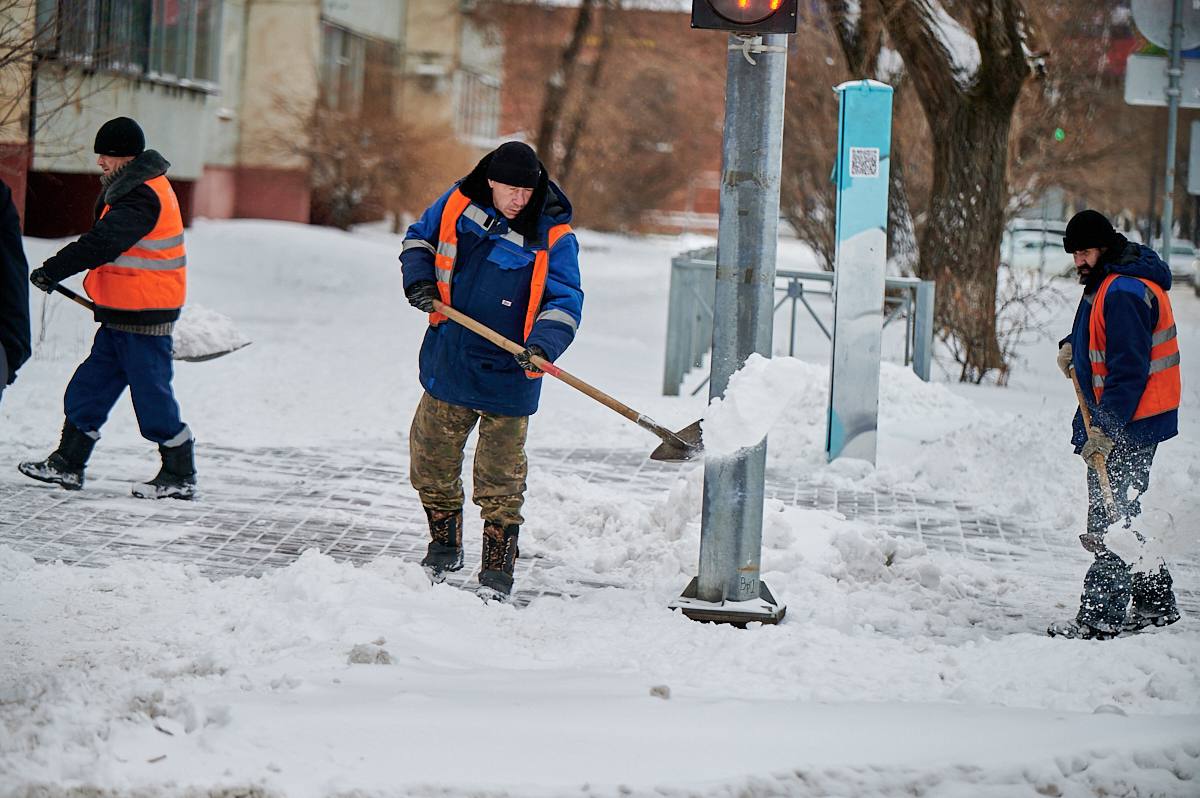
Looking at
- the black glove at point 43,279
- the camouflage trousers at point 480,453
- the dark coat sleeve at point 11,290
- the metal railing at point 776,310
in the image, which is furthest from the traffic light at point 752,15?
the metal railing at point 776,310

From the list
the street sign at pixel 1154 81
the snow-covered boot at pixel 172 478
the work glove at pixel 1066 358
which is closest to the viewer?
the work glove at pixel 1066 358

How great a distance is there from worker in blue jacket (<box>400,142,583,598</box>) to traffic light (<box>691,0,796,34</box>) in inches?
31.5

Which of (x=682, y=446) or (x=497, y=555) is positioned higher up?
(x=682, y=446)

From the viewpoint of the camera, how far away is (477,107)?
42.4 m

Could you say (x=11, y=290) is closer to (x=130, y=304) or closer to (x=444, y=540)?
(x=444, y=540)

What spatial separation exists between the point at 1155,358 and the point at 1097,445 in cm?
38

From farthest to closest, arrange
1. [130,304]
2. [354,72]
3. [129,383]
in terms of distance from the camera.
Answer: [354,72]
[129,383]
[130,304]

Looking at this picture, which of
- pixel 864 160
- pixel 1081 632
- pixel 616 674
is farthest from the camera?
pixel 864 160

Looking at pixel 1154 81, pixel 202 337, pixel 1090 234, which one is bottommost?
pixel 202 337

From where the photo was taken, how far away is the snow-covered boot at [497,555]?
19.3ft

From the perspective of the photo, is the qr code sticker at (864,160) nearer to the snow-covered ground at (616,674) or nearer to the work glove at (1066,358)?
the snow-covered ground at (616,674)

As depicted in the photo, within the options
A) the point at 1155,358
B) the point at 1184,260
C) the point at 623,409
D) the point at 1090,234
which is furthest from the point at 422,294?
the point at 1184,260

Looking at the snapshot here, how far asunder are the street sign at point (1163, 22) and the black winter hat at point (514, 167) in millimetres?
6014

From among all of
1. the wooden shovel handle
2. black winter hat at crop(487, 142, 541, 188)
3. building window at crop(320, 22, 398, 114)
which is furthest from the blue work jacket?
building window at crop(320, 22, 398, 114)
